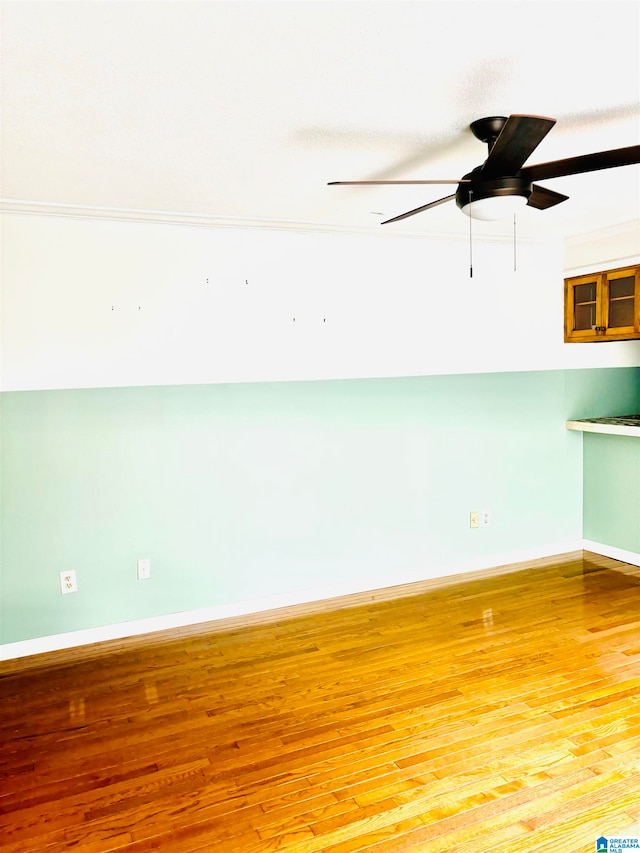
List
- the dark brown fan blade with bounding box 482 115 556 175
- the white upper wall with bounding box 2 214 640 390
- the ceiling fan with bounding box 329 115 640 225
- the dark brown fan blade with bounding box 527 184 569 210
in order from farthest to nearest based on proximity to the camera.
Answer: the white upper wall with bounding box 2 214 640 390, the dark brown fan blade with bounding box 527 184 569 210, the ceiling fan with bounding box 329 115 640 225, the dark brown fan blade with bounding box 482 115 556 175

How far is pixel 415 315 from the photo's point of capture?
4.29 meters

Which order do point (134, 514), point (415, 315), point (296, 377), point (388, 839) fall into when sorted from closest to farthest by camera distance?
1. point (388, 839)
2. point (134, 514)
3. point (296, 377)
4. point (415, 315)

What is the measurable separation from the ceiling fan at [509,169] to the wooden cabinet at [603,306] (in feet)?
6.79

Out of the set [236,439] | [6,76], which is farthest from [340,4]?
[236,439]

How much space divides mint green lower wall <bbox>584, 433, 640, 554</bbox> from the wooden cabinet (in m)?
0.77

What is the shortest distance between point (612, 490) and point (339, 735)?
10.1 ft

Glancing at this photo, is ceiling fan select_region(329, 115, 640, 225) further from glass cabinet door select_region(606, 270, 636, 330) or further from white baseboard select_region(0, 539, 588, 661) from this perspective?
white baseboard select_region(0, 539, 588, 661)

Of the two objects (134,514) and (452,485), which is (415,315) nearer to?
(452,485)

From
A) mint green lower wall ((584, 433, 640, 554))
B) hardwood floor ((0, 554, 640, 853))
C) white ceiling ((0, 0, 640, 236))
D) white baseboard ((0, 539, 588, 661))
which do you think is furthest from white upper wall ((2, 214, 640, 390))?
hardwood floor ((0, 554, 640, 853))

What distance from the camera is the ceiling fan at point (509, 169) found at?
196cm

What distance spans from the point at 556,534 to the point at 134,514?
Answer: 3174 mm

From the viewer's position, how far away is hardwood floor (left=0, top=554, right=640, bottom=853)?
82.6 inches

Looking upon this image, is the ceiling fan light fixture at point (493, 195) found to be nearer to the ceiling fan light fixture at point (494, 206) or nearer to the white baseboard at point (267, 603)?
the ceiling fan light fixture at point (494, 206)

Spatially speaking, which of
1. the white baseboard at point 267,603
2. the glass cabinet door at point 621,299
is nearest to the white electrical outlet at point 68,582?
the white baseboard at point 267,603
